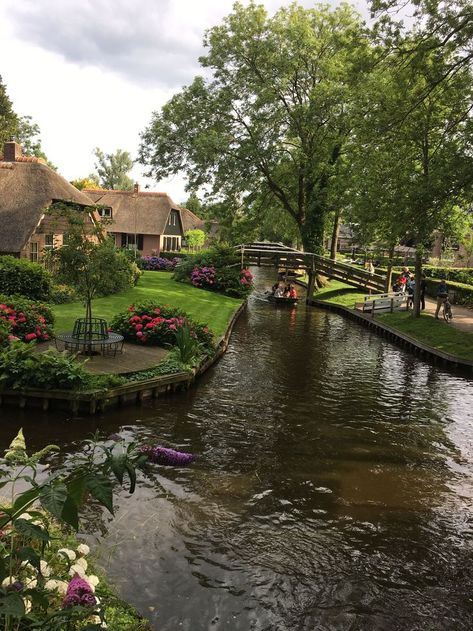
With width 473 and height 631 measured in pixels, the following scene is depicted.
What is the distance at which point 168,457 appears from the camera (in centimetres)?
1062

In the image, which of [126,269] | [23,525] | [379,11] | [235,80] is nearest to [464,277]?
[235,80]

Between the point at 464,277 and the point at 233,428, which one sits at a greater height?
the point at 464,277

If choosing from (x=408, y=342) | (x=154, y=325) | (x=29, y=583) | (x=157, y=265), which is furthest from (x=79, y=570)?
(x=157, y=265)

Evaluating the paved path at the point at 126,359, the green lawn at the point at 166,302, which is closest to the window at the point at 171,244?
the green lawn at the point at 166,302

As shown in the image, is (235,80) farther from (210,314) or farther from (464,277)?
(464,277)

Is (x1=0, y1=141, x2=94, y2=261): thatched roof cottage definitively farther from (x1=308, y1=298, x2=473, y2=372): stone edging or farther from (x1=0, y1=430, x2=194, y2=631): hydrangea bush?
(x1=0, y1=430, x2=194, y2=631): hydrangea bush

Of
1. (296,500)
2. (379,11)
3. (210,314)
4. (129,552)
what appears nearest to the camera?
(129,552)

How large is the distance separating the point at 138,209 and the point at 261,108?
2486 centimetres

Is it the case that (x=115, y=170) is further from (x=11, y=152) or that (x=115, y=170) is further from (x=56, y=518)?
(x=56, y=518)

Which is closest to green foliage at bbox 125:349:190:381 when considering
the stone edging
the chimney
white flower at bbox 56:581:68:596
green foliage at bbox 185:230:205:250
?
white flower at bbox 56:581:68:596

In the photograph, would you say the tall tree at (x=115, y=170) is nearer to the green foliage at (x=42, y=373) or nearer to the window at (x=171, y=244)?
the window at (x=171, y=244)

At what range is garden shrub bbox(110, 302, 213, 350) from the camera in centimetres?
1772

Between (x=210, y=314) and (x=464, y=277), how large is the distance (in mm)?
24634

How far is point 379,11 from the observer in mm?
15867
